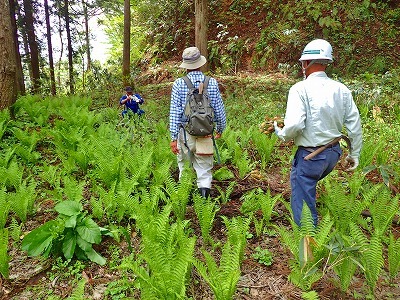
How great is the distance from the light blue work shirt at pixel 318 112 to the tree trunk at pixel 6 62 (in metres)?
5.79

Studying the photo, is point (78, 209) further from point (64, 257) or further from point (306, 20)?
point (306, 20)

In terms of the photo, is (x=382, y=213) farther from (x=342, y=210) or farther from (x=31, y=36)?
(x=31, y=36)

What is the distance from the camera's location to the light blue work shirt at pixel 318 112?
8.37 ft

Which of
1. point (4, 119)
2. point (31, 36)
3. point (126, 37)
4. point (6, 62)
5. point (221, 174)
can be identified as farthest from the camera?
point (31, 36)

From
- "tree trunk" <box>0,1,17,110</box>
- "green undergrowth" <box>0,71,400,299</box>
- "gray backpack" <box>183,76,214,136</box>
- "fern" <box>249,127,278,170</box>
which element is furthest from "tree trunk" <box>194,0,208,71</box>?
"gray backpack" <box>183,76,214,136</box>

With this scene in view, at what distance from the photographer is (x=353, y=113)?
264 centimetres

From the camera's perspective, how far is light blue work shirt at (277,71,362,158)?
2.55m

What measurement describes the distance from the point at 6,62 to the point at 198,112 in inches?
191

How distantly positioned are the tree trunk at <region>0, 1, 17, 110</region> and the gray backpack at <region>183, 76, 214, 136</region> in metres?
4.59

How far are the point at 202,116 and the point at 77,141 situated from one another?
109 inches

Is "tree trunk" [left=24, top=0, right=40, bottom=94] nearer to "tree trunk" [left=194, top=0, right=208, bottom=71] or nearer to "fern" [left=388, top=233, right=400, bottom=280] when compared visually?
"tree trunk" [left=194, top=0, right=208, bottom=71]

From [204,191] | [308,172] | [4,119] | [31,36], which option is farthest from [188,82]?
[31,36]

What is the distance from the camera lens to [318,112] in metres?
2.55

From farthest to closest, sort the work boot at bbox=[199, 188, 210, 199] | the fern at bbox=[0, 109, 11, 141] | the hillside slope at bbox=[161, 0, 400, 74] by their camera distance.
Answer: the hillside slope at bbox=[161, 0, 400, 74], the fern at bbox=[0, 109, 11, 141], the work boot at bbox=[199, 188, 210, 199]
